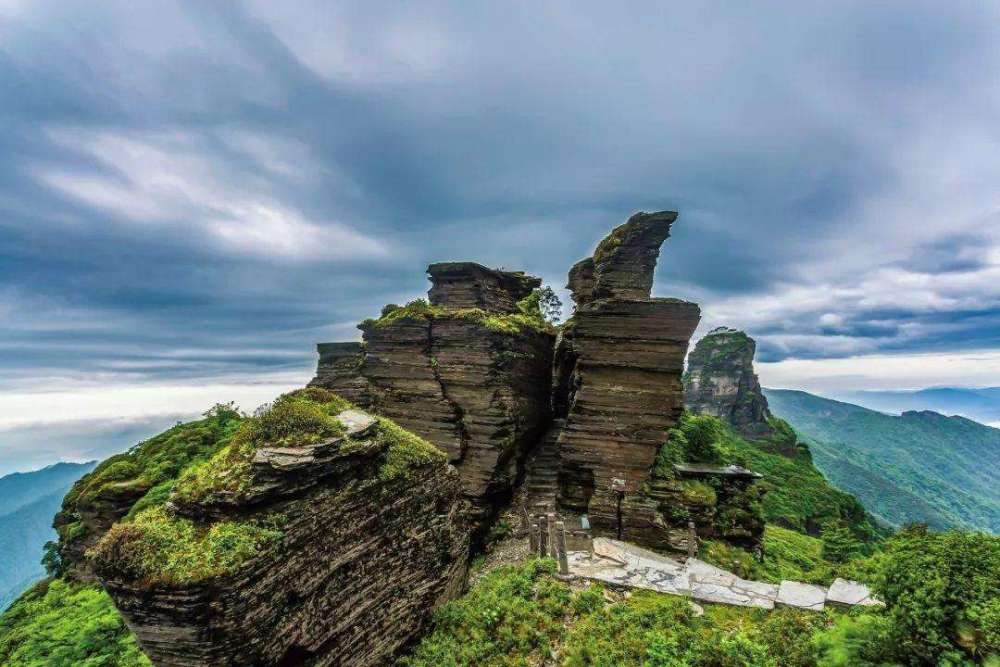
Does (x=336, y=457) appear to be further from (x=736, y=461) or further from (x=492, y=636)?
(x=736, y=461)

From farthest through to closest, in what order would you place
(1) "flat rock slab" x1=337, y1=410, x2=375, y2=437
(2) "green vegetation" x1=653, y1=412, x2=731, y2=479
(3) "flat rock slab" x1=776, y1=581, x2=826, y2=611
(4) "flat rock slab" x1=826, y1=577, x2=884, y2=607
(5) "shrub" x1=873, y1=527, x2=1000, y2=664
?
1. (2) "green vegetation" x1=653, y1=412, x2=731, y2=479
2. (3) "flat rock slab" x1=776, y1=581, x2=826, y2=611
3. (1) "flat rock slab" x1=337, y1=410, x2=375, y2=437
4. (4) "flat rock slab" x1=826, y1=577, x2=884, y2=607
5. (5) "shrub" x1=873, y1=527, x2=1000, y2=664

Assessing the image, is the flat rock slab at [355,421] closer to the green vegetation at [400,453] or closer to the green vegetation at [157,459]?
the green vegetation at [400,453]

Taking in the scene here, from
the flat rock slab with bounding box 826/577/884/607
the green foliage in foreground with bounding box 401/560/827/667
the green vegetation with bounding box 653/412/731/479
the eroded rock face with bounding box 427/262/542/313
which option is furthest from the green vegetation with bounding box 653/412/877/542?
the eroded rock face with bounding box 427/262/542/313

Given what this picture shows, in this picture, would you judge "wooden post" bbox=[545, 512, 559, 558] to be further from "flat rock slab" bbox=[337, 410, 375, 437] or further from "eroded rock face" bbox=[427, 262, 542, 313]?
"eroded rock face" bbox=[427, 262, 542, 313]

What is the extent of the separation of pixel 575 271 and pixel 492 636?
24.2m

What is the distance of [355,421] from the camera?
436 inches

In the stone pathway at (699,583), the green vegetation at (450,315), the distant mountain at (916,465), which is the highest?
the green vegetation at (450,315)

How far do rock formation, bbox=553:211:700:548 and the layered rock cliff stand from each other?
879 centimetres

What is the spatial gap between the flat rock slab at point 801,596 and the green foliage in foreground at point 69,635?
16.8 meters

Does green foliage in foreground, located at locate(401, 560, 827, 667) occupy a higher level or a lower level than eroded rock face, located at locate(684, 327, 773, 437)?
lower

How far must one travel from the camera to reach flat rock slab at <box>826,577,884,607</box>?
33.0 ft

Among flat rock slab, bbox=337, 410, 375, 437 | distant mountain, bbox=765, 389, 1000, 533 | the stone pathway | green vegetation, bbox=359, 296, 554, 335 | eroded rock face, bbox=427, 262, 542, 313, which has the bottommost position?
distant mountain, bbox=765, 389, 1000, 533

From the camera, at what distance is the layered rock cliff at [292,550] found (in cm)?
733

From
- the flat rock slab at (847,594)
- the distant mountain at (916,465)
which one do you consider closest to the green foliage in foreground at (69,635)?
the flat rock slab at (847,594)
